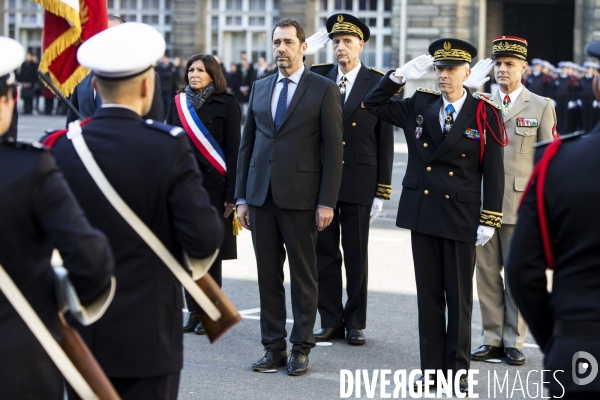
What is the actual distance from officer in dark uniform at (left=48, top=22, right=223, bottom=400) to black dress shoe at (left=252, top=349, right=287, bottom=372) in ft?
8.72

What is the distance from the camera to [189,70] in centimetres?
761

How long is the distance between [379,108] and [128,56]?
2908 mm

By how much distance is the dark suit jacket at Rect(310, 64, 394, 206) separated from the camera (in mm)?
7343

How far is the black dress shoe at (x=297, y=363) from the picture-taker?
20.9ft

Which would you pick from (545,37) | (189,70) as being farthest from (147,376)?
(545,37)

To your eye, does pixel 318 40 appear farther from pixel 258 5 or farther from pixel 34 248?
pixel 258 5

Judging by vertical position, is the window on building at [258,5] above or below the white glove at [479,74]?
above

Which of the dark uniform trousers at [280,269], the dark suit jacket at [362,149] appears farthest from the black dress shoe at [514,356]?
the dark suit jacket at [362,149]

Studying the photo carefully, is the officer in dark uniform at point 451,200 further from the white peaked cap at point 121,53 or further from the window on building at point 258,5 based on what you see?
the window on building at point 258,5

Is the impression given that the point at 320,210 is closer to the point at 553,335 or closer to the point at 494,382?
the point at 494,382

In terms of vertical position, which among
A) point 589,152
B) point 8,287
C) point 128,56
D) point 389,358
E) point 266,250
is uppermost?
point 128,56

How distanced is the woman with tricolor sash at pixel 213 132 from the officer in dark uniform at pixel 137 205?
3.58m

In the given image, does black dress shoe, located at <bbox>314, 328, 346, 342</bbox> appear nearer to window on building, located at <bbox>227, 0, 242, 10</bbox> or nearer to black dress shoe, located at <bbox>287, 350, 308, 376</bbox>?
black dress shoe, located at <bbox>287, 350, 308, 376</bbox>

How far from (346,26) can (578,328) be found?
14.5 feet
